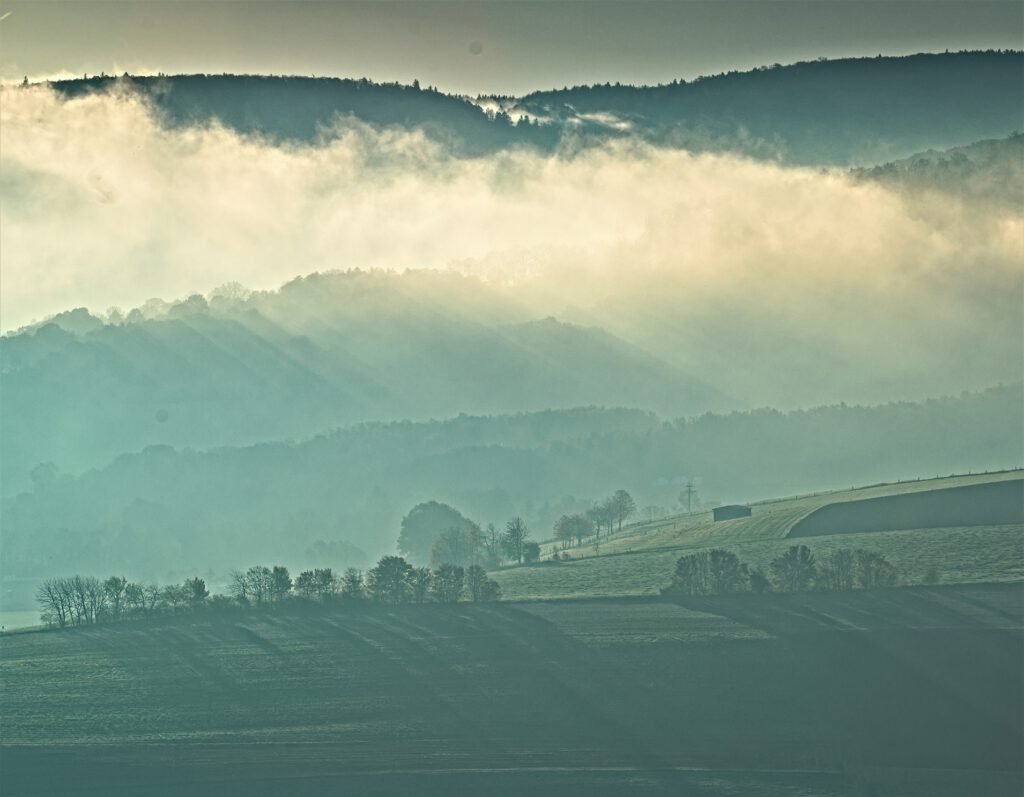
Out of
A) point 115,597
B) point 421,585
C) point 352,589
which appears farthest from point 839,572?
point 115,597

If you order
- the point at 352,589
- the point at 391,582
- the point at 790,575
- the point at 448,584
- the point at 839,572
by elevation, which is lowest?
the point at 790,575

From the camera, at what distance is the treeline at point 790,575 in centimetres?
16038

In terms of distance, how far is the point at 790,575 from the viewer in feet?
532

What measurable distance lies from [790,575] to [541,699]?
4410 cm

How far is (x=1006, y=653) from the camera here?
13575 cm

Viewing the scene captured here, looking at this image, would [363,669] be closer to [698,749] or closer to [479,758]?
[479,758]

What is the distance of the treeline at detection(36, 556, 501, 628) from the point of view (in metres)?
166

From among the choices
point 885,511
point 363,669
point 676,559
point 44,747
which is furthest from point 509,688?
point 885,511

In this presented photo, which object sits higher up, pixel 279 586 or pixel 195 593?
pixel 279 586

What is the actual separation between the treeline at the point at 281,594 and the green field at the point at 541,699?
435 cm

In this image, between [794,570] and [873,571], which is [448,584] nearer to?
[794,570]

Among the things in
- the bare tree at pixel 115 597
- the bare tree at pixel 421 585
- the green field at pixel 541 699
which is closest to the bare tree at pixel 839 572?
the green field at pixel 541 699

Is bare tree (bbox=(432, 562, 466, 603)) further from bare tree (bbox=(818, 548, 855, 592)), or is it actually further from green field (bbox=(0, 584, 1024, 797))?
bare tree (bbox=(818, 548, 855, 592))

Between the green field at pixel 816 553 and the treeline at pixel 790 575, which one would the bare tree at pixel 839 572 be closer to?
the treeline at pixel 790 575
